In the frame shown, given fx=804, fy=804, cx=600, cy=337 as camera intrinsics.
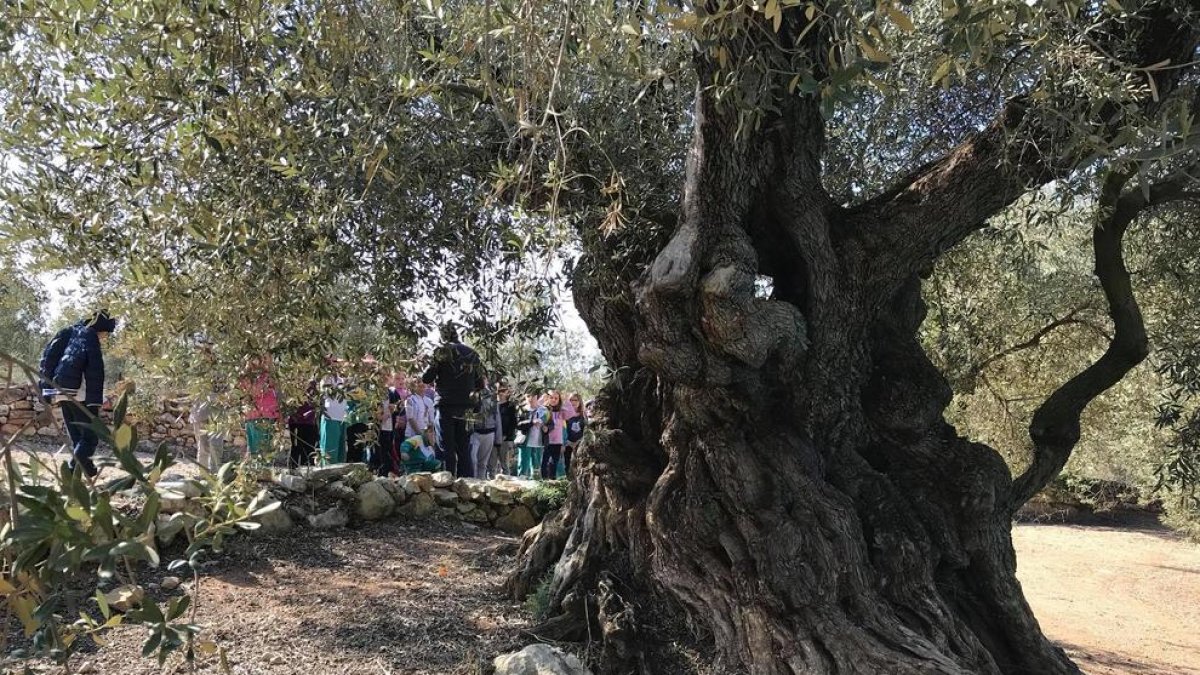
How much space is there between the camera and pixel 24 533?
3.86 ft

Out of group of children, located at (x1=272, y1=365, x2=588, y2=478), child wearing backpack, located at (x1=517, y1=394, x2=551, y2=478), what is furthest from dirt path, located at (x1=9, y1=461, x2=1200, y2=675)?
child wearing backpack, located at (x1=517, y1=394, x2=551, y2=478)

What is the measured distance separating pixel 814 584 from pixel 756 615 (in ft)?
1.04

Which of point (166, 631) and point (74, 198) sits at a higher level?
point (74, 198)

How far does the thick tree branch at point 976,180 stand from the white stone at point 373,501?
5182mm

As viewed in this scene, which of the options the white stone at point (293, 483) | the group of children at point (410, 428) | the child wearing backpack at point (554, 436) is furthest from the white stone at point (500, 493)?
the child wearing backpack at point (554, 436)

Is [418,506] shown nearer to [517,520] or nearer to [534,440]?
[517,520]

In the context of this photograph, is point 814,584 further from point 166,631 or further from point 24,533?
point 24,533

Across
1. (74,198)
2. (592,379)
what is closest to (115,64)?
(74,198)

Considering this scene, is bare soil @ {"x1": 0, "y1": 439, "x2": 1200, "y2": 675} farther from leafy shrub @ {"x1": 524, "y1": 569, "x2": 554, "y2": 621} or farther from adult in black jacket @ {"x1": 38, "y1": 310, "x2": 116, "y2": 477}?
adult in black jacket @ {"x1": 38, "y1": 310, "x2": 116, "y2": 477}

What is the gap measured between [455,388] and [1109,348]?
5.69 metres

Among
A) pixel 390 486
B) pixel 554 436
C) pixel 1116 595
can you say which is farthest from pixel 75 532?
pixel 1116 595

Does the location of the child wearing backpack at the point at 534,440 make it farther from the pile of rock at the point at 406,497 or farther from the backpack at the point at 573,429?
the pile of rock at the point at 406,497

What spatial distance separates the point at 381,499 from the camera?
7707 mm

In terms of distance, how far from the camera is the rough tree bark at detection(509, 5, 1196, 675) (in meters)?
3.83
